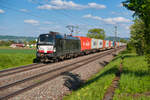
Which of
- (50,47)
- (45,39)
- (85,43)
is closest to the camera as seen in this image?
(50,47)

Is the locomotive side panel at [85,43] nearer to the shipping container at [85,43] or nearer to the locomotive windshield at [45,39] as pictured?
the shipping container at [85,43]

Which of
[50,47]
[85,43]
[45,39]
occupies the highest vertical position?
[45,39]

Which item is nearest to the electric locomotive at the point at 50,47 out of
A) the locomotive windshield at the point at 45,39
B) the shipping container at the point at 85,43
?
the locomotive windshield at the point at 45,39

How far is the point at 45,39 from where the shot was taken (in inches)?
797

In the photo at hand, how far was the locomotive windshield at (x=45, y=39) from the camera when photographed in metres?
20.0

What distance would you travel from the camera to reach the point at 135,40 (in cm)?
2908

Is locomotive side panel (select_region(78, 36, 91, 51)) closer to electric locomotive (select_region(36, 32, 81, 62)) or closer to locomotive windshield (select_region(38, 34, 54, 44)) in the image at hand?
electric locomotive (select_region(36, 32, 81, 62))

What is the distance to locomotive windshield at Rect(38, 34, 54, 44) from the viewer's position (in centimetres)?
1995

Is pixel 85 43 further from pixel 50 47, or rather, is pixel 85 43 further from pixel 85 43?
pixel 50 47

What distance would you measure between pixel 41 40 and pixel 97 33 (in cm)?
10342

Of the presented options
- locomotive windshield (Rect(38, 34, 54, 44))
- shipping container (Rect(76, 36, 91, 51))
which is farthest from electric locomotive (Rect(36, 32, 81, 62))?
shipping container (Rect(76, 36, 91, 51))

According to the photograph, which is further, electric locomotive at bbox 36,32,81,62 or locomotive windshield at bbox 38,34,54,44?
locomotive windshield at bbox 38,34,54,44

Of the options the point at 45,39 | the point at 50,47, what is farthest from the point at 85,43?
the point at 50,47

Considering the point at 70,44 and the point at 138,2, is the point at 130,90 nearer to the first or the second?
the point at 138,2
